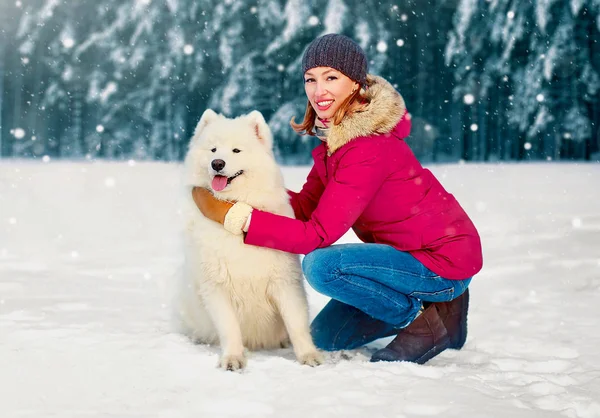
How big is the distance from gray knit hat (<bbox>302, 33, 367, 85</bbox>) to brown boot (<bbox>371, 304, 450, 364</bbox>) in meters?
1.09

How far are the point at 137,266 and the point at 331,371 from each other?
293 cm

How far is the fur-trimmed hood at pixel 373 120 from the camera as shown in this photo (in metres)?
2.46

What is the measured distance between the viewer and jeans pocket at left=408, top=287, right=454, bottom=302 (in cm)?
261

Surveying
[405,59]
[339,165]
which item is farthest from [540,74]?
[339,165]

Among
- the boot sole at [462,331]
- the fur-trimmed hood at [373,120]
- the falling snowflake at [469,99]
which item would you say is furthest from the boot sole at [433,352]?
the falling snowflake at [469,99]

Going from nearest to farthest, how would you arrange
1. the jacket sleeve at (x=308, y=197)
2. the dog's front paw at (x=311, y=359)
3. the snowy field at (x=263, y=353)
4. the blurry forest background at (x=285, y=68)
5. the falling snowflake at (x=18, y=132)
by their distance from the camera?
the snowy field at (x=263, y=353)
the dog's front paw at (x=311, y=359)
the jacket sleeve at (x=308, y=197)
the blurry forest background at (x=285, y=68)
the falling snowflake at (x=18, y=132)

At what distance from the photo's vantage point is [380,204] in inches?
102

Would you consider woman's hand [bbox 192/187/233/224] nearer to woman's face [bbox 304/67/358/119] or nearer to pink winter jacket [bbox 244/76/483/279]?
pink winter jacket [bbox 244/76/483/279]

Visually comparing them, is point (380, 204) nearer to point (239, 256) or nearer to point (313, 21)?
point (239, 256)

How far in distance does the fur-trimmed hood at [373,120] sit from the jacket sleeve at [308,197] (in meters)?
0.37

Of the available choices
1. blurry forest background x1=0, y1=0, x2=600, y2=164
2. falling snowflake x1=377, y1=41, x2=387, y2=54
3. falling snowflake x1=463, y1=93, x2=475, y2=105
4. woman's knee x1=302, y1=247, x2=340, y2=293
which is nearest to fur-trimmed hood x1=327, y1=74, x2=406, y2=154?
woman's knee x1=302, y1=247, x2=340, y2=293

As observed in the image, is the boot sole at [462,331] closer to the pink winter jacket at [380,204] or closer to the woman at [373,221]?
→ the woman at [373,221]

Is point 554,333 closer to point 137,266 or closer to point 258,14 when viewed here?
point 137,266

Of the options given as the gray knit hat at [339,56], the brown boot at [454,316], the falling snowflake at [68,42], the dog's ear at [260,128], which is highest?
the falling snowflake at [68,42]
